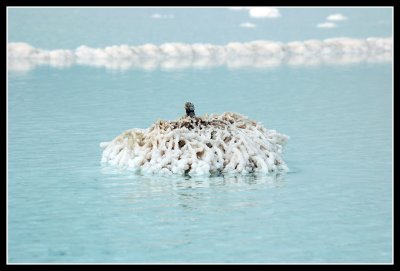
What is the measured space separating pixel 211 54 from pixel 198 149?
59.8 meters

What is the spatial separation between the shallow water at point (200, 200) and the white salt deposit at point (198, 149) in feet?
1.21

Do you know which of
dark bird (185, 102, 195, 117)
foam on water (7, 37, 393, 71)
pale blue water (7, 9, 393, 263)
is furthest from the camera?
foam on water (7, 37, 393, 71)

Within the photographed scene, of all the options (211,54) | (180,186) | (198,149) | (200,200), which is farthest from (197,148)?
(211,54)

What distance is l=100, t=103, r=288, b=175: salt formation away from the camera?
57.3 feet

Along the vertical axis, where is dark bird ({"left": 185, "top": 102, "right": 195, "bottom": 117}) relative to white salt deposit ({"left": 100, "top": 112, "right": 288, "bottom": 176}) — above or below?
above

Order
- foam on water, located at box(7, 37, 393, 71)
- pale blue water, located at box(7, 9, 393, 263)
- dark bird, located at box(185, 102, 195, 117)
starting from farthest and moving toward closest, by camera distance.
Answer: foam on water, located at box(7, 37, 393, 71), dark bird, located at box(185, 102, 195, 117), pale blue water, located at box(7, 9, 393, 263)

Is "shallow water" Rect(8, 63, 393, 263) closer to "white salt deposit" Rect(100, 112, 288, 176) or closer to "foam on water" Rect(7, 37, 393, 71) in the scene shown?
"white salt deposit" Rect(100, 112, 288, 176)

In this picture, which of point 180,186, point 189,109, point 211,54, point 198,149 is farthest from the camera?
point 211,54

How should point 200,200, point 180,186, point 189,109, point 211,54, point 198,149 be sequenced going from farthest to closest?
1. point 211,54
2. point 189,109
3. point 198,149
4. point 180,186
5. point 200,200

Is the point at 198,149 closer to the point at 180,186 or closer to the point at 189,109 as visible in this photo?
the point at 189,109

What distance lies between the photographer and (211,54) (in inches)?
3036

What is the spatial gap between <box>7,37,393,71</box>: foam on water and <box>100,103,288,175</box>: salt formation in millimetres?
42983

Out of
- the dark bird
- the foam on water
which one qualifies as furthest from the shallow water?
the foam on water
